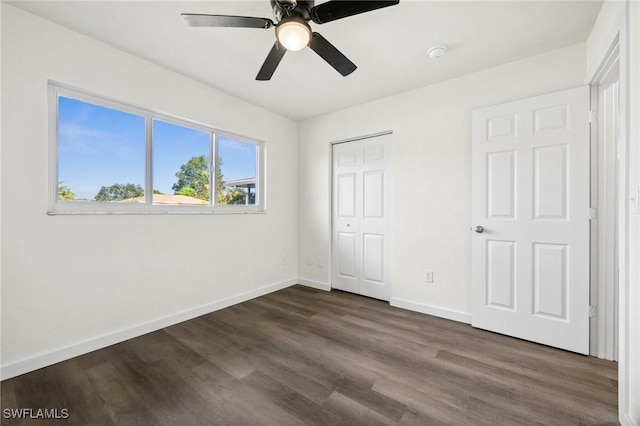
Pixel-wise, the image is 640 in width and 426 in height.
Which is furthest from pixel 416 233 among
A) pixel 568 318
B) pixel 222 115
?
pixel 222 115

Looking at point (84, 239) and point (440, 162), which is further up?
point (440, 162)

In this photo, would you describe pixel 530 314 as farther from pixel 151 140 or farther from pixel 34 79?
pixel 34 79

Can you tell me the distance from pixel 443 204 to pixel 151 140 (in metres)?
3.08

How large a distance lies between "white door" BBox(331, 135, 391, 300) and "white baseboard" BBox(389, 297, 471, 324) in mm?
203

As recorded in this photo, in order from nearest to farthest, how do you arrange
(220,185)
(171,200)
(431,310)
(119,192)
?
(119,192) < (171,200) < (431,310) < (220,185)

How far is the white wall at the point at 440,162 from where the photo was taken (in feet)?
7.80

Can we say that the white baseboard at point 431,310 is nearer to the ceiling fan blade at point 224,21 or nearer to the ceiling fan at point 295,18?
the ceiling fan at point 295,18

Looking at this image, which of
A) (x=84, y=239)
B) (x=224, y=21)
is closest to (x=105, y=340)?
(x=84, y=239)

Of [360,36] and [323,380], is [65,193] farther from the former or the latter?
[360,36]

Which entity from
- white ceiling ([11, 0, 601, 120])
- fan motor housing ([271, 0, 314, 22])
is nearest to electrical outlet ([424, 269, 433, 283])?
white ceiling ([11, 0, 601, 120])

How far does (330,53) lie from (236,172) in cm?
208

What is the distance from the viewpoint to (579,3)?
5.70 ft

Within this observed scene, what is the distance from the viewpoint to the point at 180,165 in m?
2.83

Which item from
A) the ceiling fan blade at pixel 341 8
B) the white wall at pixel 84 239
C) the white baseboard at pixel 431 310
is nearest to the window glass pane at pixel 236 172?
the white wall at pixel 84 239
